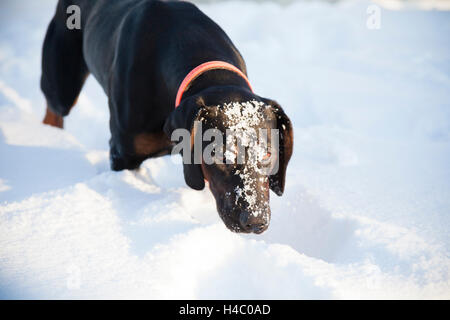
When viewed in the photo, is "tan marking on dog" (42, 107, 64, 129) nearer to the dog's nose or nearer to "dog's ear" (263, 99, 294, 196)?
"dog's ear" (263, 99, 294, 196)

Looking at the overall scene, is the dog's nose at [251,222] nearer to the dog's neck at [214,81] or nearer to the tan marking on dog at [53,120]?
the dog's neck at [214,81]

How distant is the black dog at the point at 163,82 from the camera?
1513 mm

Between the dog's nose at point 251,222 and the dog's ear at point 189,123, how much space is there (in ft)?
0.99

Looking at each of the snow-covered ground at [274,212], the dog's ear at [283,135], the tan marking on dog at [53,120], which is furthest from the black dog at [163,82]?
the tan marking on dog at [53,120]

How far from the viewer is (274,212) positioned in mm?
2205

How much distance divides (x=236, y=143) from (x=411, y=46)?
15.3 ft

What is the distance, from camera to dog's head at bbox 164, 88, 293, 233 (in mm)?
1463

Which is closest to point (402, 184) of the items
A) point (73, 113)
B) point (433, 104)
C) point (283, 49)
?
point (433, 104)

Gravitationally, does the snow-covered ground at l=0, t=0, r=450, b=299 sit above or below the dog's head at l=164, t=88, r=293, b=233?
below

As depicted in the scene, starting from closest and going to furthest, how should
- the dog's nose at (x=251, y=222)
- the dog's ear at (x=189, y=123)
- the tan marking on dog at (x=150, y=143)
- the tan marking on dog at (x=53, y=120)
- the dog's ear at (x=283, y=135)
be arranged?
the dog's nose at (x=251, y=222) < the dog's ear at (x=189, y=123) < the dog's ear at (x=283, y=135) < the tan marking on dog at (x=150, y=143) < the tan marking on dog at (x=53, y=120)

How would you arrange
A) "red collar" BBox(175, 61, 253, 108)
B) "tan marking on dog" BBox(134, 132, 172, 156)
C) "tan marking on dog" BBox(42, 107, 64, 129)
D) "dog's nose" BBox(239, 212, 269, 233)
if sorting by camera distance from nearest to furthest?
"dog's nose" BBox(239, 212, 269, 233), "red collar" BBox(175, 61, 253, 108), "tan marking on dog" BBox(134, 132, 172, 156), "tan marking on dog" BBox(42, 107, 64, 129)

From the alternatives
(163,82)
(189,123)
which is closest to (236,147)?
(189,123)

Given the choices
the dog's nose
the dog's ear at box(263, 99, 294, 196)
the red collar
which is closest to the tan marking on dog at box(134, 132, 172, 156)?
the red collar
